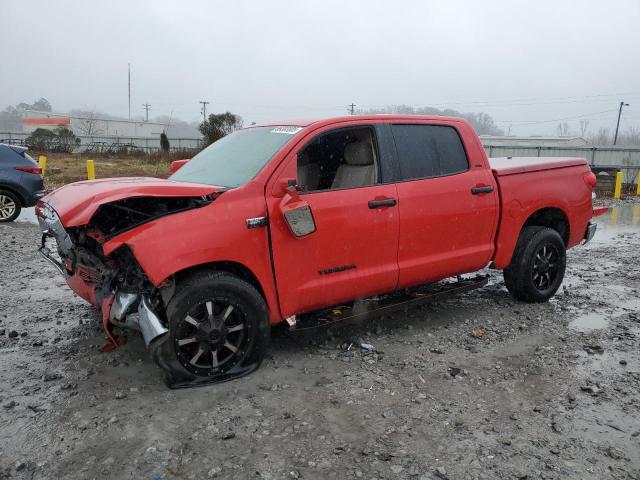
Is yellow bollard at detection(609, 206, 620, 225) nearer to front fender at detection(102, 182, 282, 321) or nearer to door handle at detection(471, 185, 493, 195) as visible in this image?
door handle at detection(471, 185, 493, 195)

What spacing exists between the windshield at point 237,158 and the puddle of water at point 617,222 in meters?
7.43

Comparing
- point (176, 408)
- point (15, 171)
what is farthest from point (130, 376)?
point (15, 171)

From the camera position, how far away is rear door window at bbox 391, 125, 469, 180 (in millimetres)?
4465

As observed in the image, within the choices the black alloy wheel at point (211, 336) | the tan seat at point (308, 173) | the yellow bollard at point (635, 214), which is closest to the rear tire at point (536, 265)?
the tan seat at point (308, 173)

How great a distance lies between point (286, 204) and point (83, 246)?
148cm

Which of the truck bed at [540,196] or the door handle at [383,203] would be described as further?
the truck bed at [540,196]

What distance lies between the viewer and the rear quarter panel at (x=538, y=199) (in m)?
Answer: 5.02

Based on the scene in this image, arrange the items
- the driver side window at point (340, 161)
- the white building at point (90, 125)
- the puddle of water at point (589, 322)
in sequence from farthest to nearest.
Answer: the white building at point (90, 125), the puddle of water at point (589, 322), the driver side window at point (340, 161)

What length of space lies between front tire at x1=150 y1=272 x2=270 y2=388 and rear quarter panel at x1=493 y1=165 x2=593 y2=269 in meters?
2.61

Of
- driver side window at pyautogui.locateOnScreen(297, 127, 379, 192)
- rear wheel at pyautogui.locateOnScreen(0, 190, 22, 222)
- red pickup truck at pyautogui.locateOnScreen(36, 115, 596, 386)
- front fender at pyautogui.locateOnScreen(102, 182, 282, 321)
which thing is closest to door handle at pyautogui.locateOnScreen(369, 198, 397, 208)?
red pickup truck at pyautogui.locateOnScreen(36, 115, 596, 386)

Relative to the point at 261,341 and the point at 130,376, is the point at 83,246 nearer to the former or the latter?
the point at 130,376

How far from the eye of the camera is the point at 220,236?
11.6 feet

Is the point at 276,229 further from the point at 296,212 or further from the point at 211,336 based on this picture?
the point at 211,336

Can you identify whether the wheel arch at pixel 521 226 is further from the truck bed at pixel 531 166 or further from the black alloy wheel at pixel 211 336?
the black alloy wheel at pixel 211 336
